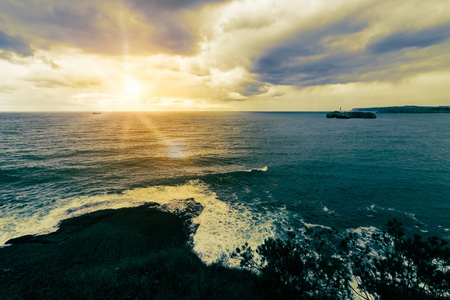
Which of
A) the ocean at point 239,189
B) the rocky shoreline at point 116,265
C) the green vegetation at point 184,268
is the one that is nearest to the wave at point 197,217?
the ocean at point 239,189

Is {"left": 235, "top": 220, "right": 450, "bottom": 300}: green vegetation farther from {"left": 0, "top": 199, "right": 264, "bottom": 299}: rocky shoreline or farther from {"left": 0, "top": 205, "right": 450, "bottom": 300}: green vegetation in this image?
{"left": 0, "top": 199, "right": 264, "bottom": 299}: rocky shoreline

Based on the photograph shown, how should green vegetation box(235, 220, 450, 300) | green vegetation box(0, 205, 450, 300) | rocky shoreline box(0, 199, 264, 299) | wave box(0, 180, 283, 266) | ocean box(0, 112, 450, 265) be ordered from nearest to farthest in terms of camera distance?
green vegetation box(235, 220, 450, 300) < green vegetation box(0, 205, 450, 300) < rocky shoreline box(0, 199, 264, 299) < wave box(0, 180, 283, 266) < ocean box(0, 112, 450, 265)

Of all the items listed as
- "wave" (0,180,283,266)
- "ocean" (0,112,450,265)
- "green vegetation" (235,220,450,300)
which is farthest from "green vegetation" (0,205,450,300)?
"ocean" (0,112,450,265)

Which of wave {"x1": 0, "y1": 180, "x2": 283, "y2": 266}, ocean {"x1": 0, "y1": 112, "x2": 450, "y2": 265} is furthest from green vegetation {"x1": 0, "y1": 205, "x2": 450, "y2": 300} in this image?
ocean {"x1": 0, "y1": 112, "x2": 450, "y2": 265}

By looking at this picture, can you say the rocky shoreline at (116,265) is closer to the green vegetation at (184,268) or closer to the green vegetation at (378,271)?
the green vegetation at (184,268)

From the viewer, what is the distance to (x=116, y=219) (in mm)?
21828

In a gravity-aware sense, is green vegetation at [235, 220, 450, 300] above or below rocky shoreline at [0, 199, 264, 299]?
above

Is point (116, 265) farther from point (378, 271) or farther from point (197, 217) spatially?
point (378, 271)

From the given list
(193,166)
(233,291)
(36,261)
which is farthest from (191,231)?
(193,166)

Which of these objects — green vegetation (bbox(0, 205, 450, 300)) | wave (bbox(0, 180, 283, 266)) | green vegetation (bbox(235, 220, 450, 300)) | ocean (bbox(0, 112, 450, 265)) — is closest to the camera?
green vegetation (bbox(235, 220, 450, 300))

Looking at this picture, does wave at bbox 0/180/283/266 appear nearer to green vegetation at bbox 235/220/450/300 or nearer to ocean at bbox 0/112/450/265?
ocean at bbox 0/112/450/265

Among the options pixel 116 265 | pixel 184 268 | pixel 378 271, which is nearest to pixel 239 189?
pixel 184 268

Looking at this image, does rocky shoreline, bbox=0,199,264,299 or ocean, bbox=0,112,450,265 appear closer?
rocky shoreline, bbox=0,199,264,299

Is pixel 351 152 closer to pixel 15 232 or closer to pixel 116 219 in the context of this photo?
pixel 116 219
